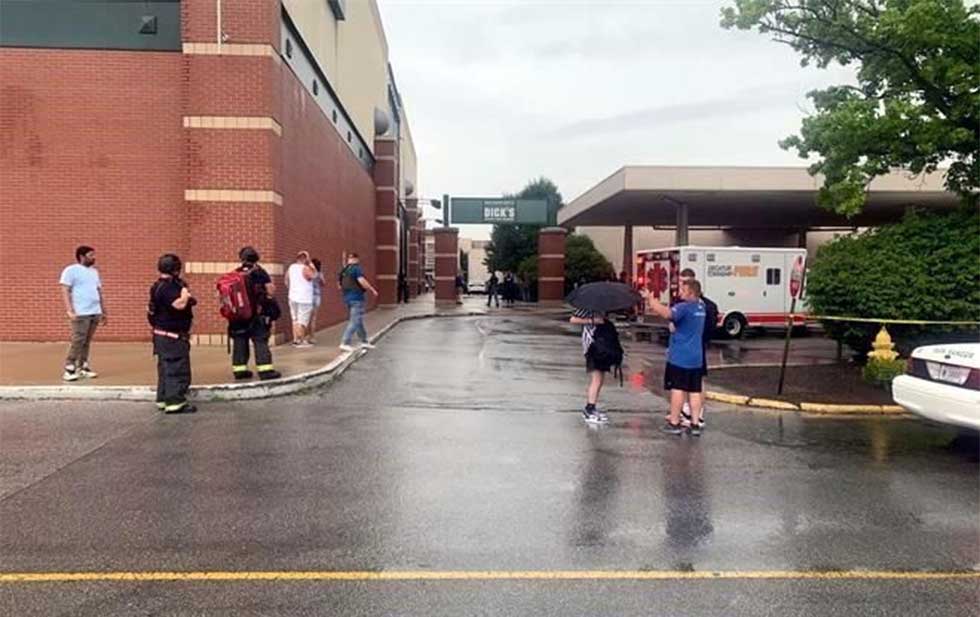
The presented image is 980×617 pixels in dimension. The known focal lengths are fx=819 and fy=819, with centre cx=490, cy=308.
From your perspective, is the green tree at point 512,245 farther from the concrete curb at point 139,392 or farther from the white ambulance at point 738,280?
the concrete curb at point 139,392

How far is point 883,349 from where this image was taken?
12125mm

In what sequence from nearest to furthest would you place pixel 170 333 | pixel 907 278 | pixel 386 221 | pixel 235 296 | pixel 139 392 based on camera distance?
pixel 170 333
pixel 139 392
pixel 235 296
pixel 907 278
pixel 386 221

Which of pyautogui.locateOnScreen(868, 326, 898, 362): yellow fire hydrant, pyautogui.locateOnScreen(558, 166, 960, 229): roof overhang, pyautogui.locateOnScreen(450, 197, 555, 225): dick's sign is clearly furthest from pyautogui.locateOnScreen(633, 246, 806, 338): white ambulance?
pyautogui.locateOnScreen(450, 197, 555, 225): dick's sign

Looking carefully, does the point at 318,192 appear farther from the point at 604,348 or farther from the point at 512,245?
the point at 512,245

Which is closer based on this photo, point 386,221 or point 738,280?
point 738,280

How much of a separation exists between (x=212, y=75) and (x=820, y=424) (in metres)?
11.2

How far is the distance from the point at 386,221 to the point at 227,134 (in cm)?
2229

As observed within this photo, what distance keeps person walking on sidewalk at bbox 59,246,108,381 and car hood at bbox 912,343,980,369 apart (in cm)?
963

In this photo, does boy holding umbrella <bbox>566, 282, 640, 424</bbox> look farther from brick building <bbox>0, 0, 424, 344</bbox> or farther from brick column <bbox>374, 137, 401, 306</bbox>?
brick column <bbox>374, 137, 401, 306</bbox>

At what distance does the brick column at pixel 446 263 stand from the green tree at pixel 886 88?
27788 mm

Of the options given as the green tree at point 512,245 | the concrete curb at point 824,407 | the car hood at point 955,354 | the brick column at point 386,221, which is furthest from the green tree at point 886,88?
the green tree at point 512,245

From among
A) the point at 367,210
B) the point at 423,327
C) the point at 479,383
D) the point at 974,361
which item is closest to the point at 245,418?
the point at 479,383

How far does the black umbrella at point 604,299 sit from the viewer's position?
8.50 metres


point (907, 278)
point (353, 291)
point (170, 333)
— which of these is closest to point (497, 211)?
point (353, 291)
